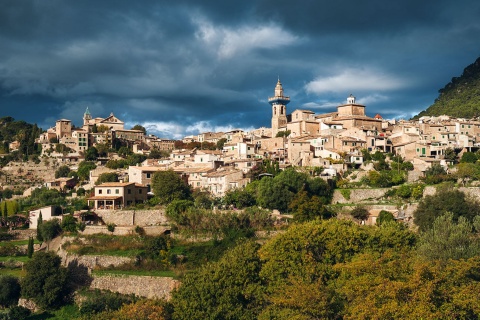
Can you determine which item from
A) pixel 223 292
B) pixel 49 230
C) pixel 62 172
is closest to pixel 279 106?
pixel 62 172

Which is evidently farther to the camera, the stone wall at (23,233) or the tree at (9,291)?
the stone wall at (23,233)

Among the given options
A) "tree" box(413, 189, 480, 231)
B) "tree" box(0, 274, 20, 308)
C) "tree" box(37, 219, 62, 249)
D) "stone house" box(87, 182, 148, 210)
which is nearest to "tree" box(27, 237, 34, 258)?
"tree" box(37, 219, 62, 249)

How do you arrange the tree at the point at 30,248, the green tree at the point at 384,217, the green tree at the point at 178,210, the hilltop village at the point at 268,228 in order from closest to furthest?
the hilltop village at the point at 268,228 < the green tree at the point at 384,217 < the tree at the point at 30,248 < the green tree at the point at 178,210

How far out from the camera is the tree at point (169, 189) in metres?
49.2

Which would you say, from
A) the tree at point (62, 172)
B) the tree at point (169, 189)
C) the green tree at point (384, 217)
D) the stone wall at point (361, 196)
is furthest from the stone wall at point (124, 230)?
the tree at point (62, 172)

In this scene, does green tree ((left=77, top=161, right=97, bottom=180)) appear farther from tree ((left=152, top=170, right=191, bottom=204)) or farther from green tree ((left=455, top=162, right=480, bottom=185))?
green tree ((left=455, top=162, right=480, bottom=185))

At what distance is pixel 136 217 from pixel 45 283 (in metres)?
11.0

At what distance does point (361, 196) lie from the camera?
155ft

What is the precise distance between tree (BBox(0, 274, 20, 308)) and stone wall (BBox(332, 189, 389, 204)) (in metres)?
24.5

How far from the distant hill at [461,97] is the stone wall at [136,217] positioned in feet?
166

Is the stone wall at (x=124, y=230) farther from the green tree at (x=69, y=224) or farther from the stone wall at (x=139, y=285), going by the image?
the stone wall at (x=139, y=285)

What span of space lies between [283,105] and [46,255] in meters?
49.6

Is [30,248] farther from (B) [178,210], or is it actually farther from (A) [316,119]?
(A) [316,119]

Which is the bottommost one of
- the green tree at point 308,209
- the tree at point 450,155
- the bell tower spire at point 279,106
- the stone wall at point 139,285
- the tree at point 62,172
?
the stone wall at point 139,285
